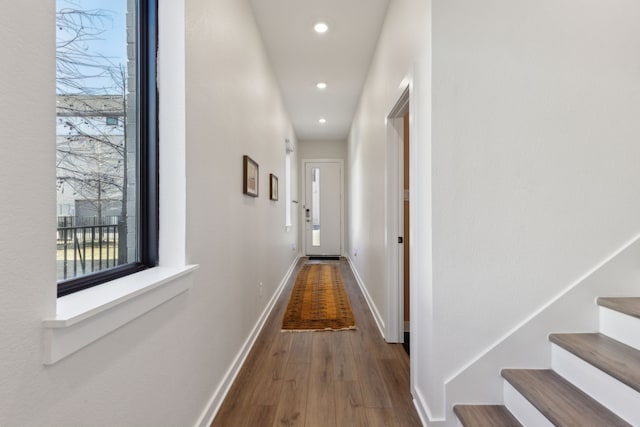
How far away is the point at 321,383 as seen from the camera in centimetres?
201

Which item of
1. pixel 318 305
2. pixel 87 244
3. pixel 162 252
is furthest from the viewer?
pixel 318 305

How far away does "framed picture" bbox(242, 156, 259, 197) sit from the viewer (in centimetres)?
236

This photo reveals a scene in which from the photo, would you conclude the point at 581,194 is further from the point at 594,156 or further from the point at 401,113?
the point at 401,113

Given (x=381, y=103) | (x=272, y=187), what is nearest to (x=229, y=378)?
(x=272, y=187)

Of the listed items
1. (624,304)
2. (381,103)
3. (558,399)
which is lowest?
(558,399)

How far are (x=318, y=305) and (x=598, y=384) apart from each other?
263 cm

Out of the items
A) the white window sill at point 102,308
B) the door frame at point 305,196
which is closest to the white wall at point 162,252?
the white window sill at point 102,308

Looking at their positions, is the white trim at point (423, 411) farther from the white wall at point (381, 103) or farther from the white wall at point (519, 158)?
the white wall at point (381, 103)

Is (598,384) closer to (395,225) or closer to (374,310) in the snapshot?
(395,225)

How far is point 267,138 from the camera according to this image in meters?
3.44

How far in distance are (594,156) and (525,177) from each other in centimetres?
36

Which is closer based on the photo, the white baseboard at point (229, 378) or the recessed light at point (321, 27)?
the white baseboard at point (229, 378)

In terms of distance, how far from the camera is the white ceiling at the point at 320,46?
2.59 meters

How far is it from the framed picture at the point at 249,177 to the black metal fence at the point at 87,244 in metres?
1.20
